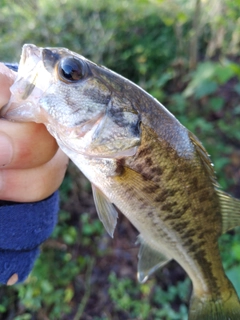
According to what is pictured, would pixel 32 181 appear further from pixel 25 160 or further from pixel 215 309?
pixel 215 309

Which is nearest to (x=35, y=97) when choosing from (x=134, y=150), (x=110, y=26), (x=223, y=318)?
(x=134, y=150)

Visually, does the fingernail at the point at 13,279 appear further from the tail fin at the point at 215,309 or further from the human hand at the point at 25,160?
the tail fin at the point at 215,309

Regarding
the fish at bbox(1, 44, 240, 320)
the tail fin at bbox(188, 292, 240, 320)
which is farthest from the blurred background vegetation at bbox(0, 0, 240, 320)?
the fish at bbox(1, 44, 240, 320)

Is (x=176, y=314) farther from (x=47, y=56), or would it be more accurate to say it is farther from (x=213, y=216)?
(x=47, y=56)

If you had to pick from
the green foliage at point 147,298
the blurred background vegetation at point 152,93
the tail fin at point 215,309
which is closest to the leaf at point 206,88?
the blurred background vegetation at point 152,93

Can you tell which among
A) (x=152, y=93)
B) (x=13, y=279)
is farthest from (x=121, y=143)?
(x=152, y=93)

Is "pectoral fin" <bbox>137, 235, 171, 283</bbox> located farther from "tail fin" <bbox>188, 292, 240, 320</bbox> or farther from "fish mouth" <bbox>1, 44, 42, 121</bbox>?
"fish mouth" <bbox>1, 44, 42, 121</bbox>
